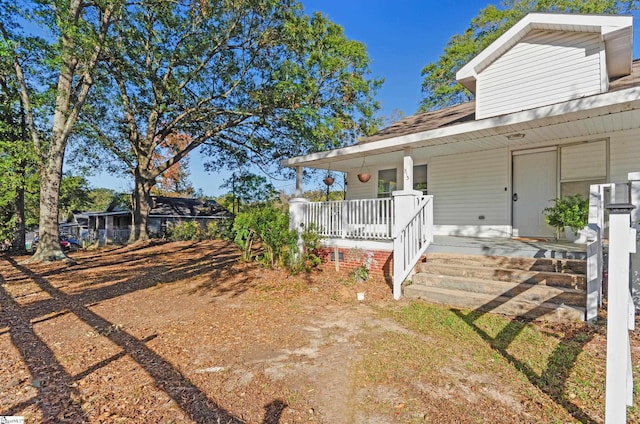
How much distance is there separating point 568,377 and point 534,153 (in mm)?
6023

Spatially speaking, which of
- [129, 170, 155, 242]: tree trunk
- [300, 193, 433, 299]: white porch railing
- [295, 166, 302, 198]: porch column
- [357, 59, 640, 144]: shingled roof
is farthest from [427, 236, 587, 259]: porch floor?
[129, 170, 155, 242]: tree trunk

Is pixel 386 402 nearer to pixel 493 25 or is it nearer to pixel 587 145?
pixel 587 145

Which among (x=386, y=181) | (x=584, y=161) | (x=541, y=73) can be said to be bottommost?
(x=386, y=181)

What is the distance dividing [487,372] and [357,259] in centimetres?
434

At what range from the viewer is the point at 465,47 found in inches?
763

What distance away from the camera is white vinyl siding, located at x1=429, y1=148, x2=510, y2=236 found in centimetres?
809

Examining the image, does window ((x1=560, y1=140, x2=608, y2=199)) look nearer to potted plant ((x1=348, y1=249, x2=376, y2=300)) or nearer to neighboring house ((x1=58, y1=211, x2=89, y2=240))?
potted plant ((x1=348, y1=249, x2=376, y2=300))

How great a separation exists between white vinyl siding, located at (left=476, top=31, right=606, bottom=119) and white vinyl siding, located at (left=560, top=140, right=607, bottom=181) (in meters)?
1.07

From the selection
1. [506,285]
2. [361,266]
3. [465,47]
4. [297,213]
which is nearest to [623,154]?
[506,285]

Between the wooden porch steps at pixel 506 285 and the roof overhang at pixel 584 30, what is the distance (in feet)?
16.1

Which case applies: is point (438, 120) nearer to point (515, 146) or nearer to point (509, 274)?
point (515, 146)

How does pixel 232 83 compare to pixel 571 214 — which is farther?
pixel 232 83

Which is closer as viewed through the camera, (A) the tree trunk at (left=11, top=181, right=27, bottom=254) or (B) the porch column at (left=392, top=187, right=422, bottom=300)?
(B) the porch column at (left=392, top=187, right=422, bottom=300)

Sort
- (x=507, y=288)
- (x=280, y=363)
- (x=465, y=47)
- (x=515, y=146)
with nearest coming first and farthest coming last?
(x=280, y=363) < (x=507, y=288) < (x=515, y=146) < (x=465, y=47)
